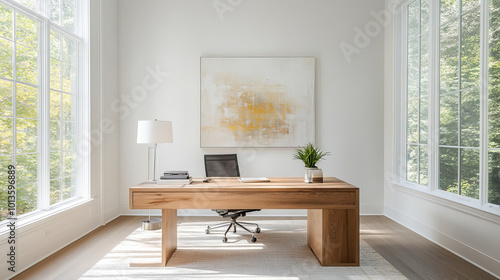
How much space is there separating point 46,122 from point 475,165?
403 cm

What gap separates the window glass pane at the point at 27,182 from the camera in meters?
2.99

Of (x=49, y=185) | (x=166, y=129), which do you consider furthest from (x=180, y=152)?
(x=49, y=185)

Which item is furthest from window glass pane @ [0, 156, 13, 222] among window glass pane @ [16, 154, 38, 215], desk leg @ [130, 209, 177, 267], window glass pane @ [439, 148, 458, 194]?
window glass pane @ [439, 148, 458, 194]

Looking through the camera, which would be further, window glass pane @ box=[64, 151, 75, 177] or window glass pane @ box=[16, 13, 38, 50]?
window glass pane @ box=[64, 151, 75, 177]

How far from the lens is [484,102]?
2982 millimetres

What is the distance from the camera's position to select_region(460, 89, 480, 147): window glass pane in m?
3.14

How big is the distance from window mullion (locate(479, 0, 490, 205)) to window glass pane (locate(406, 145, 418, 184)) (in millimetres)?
1240

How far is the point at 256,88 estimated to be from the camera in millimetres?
4938

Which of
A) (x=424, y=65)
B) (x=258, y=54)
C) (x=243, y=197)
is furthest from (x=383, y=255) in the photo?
(x=258, y=54)

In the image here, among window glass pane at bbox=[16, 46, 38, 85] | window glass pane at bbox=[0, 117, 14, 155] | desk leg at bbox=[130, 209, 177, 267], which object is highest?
window glass pane at bbox=[16, 46, 38, 85]

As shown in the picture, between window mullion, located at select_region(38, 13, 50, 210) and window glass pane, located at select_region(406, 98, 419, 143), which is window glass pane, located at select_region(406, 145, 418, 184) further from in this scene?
window mullion, located at select_region(38, 13, 50, 210)

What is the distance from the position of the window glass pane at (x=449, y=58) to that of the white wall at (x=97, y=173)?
398 cm

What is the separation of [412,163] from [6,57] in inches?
174

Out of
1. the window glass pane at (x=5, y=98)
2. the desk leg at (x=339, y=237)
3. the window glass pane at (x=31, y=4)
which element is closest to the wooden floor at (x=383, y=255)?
the desk leg at (x=339, y=237)
